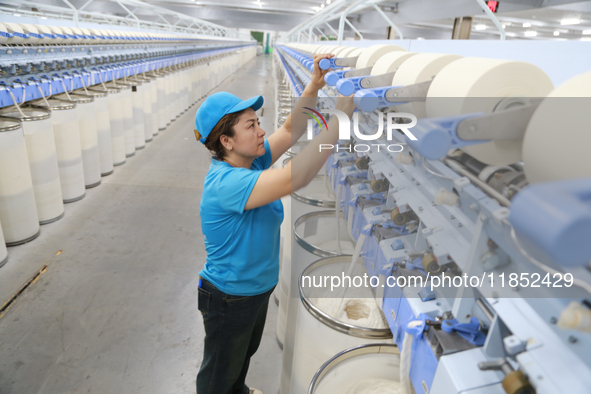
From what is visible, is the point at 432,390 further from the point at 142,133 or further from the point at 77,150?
the point at 142,133

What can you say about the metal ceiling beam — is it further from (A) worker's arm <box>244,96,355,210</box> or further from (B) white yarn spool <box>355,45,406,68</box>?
(A) worker's arm <box>244,96,355,210</box>

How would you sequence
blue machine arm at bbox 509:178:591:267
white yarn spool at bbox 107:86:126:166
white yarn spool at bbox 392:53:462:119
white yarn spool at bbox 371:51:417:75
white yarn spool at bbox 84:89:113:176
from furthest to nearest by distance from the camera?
1. white yarn spool at bbox 107:86:126:166
2. white yarn spool at bbox 84:89:113:176
3. white yarn spool at bbox 371:51:417:75
4. white yarn spool at bbox 392:53:462:119
5. blue machine arm at bbox 509:178:591:267

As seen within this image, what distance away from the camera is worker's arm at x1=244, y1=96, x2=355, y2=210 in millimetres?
1261

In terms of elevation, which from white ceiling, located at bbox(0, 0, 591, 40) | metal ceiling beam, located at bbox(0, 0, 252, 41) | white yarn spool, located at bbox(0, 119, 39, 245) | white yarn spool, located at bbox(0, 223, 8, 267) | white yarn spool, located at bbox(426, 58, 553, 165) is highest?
white ceiling, located at bbox(0, 0, 591, 40)

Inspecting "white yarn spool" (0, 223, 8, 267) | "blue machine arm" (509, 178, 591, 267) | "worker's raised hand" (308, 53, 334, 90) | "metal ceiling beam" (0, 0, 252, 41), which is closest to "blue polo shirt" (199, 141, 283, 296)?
"worker's raised hand" (308, 53, 334, 90)

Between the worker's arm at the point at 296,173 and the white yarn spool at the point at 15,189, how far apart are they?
103 inches

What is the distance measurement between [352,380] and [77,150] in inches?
149

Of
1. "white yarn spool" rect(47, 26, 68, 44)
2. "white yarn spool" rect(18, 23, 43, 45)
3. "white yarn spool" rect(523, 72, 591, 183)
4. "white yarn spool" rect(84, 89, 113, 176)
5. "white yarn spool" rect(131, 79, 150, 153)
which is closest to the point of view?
"white yarn spool" rect(523, 72, 591, 183)

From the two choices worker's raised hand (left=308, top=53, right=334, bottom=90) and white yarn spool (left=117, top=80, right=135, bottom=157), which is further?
white yarn spool (left=117, top=80, right=135, bottom=157)

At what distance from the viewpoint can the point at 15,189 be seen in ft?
10.5

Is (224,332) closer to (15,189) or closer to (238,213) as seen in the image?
(238,213)

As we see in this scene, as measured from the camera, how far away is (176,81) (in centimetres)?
802

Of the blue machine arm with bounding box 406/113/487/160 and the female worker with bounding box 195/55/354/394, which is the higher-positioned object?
the blue machine arm with bounding box 406/113/487/160

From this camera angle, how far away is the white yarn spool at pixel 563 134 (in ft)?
1.88
